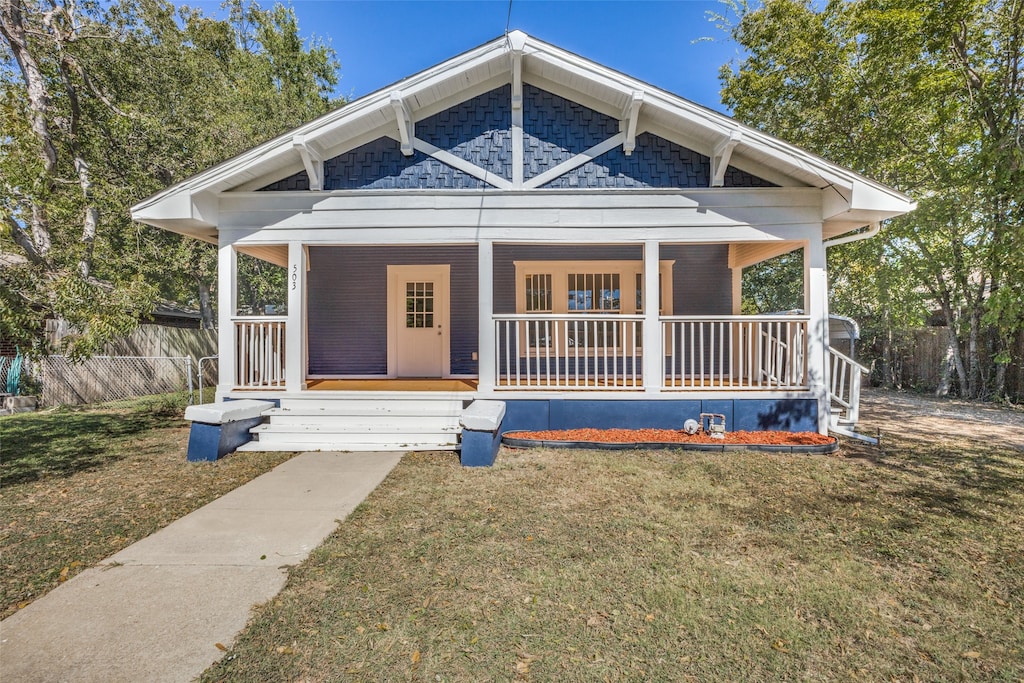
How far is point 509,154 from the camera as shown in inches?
275

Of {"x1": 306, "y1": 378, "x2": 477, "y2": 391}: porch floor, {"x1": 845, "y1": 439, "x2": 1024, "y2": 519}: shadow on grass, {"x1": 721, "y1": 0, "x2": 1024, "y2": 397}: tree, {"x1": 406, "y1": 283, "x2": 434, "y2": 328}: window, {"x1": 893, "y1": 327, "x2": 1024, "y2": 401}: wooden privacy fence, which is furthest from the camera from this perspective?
{"x1": 893, "y1": 327, "x2": 1024, "y2": 401}: wooden privacy fence

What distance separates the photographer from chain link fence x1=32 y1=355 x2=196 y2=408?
1076 cm

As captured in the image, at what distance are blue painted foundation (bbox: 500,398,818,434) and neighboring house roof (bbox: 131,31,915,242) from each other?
2.72 meters

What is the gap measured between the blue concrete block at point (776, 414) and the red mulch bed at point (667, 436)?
95 millimetres

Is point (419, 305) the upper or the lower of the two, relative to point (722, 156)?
lower

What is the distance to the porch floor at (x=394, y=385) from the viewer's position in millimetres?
7855

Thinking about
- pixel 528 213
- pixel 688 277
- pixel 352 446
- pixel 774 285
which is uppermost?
pixel 774 285

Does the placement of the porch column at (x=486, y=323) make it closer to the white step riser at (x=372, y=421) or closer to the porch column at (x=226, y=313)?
the white step riser at (x=372, y=421)

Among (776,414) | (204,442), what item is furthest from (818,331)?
(204,442)

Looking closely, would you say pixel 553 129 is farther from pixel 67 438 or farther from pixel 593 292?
pixel 67 438

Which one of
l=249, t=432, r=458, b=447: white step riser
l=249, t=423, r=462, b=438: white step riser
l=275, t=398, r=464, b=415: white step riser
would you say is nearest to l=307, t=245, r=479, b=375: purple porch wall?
l=275, t=398, r=464, b=415: white step riser

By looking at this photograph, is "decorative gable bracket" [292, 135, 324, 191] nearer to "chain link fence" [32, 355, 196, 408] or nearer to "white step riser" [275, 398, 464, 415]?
"white step riser" [275, 398, 464, 415]

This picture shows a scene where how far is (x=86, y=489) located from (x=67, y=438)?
11.5ft

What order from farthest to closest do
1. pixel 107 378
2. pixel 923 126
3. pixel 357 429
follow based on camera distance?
1. pixel 107 378
2. pixel 923 126
3. pixel 357 429
